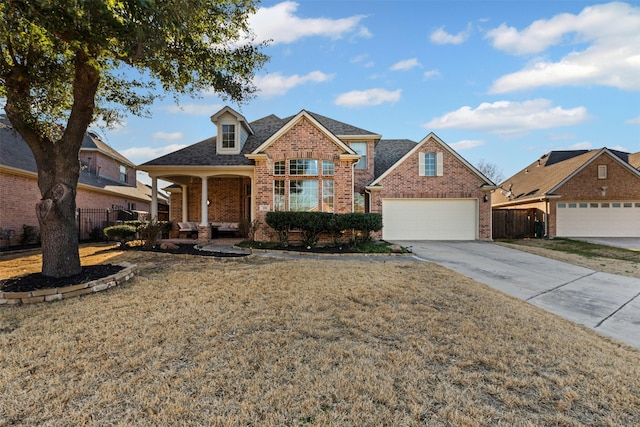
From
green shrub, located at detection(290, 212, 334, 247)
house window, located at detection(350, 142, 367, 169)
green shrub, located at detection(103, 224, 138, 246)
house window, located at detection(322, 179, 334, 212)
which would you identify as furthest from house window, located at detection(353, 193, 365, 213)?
green shrub, located at detection(103, 224, 138, 246)

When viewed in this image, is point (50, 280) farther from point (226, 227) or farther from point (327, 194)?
point (327, 194)

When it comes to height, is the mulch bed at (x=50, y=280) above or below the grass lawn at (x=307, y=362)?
above

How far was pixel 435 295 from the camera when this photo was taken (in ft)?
19.7

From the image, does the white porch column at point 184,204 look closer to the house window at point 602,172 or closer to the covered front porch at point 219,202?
the covered front porch at point 219,202

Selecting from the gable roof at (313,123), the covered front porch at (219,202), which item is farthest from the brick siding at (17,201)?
the gable roof at (313,123)

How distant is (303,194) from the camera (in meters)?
13.8

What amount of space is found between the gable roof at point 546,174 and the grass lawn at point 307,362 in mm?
17936

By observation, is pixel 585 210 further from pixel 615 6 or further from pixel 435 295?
pixel 435 295

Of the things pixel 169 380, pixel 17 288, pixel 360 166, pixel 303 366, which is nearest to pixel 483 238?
pixel 360 166

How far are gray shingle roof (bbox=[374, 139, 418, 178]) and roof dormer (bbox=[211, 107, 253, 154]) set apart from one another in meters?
8.10

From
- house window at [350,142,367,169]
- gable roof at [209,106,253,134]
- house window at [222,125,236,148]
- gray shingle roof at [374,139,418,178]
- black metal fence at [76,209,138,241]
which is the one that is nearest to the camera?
gable roof at [209,106,253,134]

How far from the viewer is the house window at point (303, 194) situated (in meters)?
13.8

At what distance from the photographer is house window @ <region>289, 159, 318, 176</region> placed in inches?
544

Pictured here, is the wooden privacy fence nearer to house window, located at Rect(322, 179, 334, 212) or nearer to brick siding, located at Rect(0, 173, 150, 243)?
house window, located at Rect(322, 179, 334, 212)
